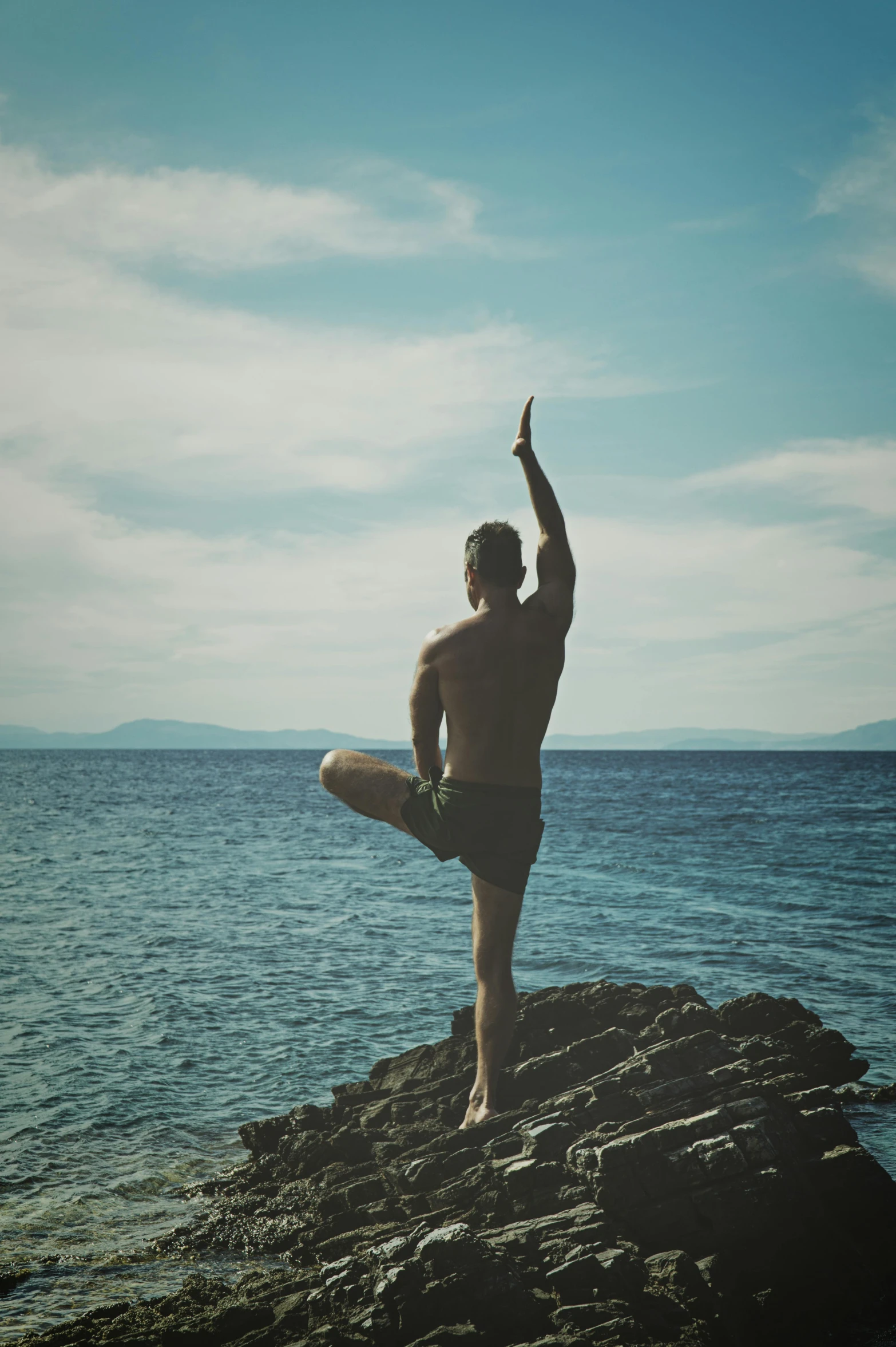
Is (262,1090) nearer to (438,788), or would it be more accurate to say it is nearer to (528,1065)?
(528,1065)

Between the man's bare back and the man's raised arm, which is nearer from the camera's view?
the man's bare back

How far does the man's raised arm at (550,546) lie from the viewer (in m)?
5.36

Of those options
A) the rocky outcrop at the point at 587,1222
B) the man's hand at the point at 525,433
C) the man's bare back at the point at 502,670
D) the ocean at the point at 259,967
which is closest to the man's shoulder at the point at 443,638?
the man's bare back at the point at 502,670

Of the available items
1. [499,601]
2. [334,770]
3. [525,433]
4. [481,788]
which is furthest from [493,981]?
[525,433]

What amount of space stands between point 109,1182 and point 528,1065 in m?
3.15

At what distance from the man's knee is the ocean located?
109 inches

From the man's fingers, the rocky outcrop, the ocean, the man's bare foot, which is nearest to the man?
the man's fingers

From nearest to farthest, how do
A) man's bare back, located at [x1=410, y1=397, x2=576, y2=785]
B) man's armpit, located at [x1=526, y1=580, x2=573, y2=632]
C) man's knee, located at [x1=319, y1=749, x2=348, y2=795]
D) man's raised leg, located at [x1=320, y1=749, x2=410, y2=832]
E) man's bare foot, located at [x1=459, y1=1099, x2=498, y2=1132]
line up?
man's bare back, located at [x1=410, y1=397, x2=576, y2=785]
man's armpit, located at [x1=526, y1=580, x2=573, y2=632]
man's raised leg, located at [x1=320, y1=749, x2=410, y2=832]
man's knee, located at [x1=319, y1=749, x2=348, y2=795]
man's bare foot, located at [x1=459, y1=1099, x2=498, y2=1132]

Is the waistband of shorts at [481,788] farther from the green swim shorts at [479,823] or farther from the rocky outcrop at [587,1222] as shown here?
the rocky outcrop at [587,1222]

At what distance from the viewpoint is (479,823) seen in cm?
526

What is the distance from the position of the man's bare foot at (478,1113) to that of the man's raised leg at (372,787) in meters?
1.78

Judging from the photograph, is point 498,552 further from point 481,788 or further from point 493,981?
point 493,981

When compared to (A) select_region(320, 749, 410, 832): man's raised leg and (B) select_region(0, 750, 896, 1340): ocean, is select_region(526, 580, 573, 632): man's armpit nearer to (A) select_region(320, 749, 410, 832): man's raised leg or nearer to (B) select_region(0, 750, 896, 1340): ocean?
(A) select_region(320, 749, 410, 832): man's raised leg

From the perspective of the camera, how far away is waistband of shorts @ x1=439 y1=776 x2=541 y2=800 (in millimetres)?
5266
